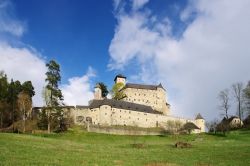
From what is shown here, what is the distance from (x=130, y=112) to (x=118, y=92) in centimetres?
2823

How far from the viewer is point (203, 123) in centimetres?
12719

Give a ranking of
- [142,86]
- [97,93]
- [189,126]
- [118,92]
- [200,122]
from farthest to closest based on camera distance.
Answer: [142,86] < [118,92] < [97,93] < [200,122] < [189,126]

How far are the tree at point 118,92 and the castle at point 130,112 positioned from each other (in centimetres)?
157

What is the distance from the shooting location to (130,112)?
113 metres

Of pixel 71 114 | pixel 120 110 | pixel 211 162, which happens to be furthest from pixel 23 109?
pixel 211 162

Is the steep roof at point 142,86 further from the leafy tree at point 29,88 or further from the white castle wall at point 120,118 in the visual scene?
the leafy tree at point 29,88

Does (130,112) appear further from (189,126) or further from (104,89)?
(104,89)

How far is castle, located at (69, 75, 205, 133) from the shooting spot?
104m


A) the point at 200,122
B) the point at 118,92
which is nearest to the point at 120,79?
the point at 118,92

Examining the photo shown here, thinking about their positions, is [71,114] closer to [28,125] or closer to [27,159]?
[28,125]

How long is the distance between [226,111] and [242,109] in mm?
6942

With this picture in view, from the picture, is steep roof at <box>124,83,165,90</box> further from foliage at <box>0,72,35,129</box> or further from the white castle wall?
foliage at <box>0,72,35,129</box>

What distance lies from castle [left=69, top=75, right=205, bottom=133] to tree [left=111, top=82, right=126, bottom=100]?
157 centimetres

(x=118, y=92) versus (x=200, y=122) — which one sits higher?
(x=118, y=92)
